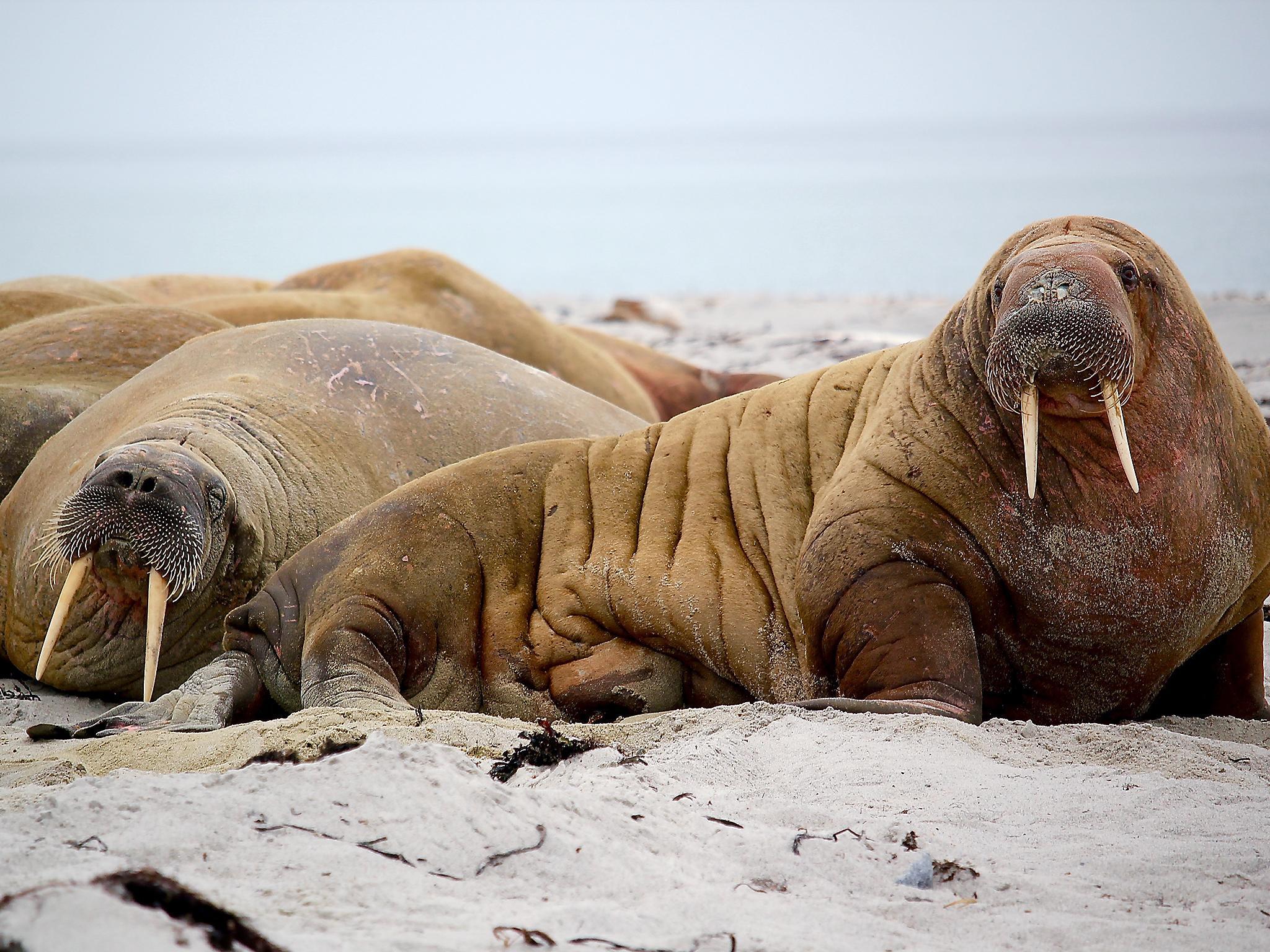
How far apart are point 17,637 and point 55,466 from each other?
2.00 ft

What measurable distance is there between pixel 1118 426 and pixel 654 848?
5.57ft

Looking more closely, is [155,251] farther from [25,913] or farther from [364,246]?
[25,913]

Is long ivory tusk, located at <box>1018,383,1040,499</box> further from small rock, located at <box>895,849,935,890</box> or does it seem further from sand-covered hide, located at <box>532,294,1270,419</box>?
sand-covered hide, located at <box>532,294,1270,419</box>

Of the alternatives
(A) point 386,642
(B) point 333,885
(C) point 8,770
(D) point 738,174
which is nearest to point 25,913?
(B) point 333,885

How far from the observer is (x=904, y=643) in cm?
353

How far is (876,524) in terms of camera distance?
146 inches

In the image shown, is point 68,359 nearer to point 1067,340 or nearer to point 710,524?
point 710,524

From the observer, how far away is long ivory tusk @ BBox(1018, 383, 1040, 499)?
11.0 ft

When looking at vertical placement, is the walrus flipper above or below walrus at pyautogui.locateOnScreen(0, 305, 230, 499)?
below

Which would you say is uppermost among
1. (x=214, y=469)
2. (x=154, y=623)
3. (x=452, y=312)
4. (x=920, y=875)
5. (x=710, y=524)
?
(x=452, y=312)

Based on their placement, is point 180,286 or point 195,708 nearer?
point 195,708

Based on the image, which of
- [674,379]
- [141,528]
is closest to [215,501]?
[141,528]

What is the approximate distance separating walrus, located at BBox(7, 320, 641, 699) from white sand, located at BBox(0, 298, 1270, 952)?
3.47 ft

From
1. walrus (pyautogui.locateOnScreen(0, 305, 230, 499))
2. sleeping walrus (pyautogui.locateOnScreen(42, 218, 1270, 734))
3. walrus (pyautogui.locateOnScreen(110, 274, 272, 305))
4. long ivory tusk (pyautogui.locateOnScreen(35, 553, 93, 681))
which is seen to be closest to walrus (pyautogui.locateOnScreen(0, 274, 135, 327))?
walrus (pyautogui.locateOnScreen(0, 305, 230, 499))
